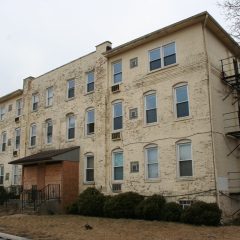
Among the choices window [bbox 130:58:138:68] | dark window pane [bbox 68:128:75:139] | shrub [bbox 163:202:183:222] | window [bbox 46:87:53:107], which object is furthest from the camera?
window [bbox 46:87:53:107]

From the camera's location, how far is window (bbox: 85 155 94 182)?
23656 mm

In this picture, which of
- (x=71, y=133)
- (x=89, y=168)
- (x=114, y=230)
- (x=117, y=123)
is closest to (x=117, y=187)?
(x=89, y=168)

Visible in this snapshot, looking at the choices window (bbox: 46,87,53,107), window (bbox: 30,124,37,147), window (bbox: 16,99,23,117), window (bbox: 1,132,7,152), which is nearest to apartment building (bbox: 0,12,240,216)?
window (bbox: 46,87,53,107)

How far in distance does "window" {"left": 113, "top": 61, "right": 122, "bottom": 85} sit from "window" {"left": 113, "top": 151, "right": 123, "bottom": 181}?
4.76 meters

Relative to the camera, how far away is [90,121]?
24.6 metres

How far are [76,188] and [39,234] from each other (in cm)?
1003

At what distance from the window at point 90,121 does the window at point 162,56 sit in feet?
18.5

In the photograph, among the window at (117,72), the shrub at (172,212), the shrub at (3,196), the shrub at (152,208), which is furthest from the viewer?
the shrub at (3,196)

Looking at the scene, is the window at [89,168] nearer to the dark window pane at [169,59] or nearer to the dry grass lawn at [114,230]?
the dry grass lawn at [114,230]

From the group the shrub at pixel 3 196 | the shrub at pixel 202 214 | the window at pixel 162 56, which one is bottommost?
the shrub at pixel 202 214

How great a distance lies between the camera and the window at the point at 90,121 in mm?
24344

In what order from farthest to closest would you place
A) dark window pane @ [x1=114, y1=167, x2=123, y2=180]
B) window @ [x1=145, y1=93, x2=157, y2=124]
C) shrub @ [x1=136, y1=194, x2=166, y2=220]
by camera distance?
dark window pane @ [x1=114, y1=167, x2=123, y2=180] < window @ [x1=145, y1=93, x2=157, y2=124] < shrub @ [x1=136, y1=194, x2=166, y2=220]

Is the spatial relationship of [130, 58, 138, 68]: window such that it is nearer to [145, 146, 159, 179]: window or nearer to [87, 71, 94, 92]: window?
[87, 71, 94, 92]: window

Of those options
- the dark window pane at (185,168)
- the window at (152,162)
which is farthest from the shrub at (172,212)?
the window at (152,162)
